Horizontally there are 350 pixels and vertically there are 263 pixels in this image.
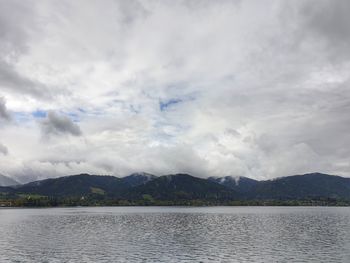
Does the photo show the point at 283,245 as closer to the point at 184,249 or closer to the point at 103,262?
the point at 184,249

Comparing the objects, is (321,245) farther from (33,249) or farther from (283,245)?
(33,249)

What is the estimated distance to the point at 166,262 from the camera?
6825 centimetres

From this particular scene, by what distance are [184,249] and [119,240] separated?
1017 inches

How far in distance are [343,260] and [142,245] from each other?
47903mm

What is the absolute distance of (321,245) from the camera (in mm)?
91062

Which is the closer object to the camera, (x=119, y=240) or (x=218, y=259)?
(x=218, y=259)

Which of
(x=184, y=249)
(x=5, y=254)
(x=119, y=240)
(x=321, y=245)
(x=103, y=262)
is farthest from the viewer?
(x=119, y=240)

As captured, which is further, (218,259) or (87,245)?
(87,245)

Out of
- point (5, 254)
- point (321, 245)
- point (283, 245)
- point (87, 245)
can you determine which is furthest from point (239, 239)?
point (5, 254)

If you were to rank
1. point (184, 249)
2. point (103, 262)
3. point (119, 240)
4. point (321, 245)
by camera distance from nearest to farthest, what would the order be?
point (103, 262)
point (184, 249)
point (321, 245)
point (119, 240)

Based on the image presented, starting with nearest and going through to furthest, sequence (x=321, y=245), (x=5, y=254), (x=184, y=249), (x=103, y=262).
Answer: (x=103, y=262), (x=5, y=254), (x=184, y=249), (x=321, y=245)

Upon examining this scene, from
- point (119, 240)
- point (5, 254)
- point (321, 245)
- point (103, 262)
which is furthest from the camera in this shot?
point (119, 240)

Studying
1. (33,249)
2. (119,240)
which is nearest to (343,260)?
(119,240)

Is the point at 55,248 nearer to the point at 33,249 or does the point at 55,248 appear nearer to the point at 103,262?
the point at 33,249
